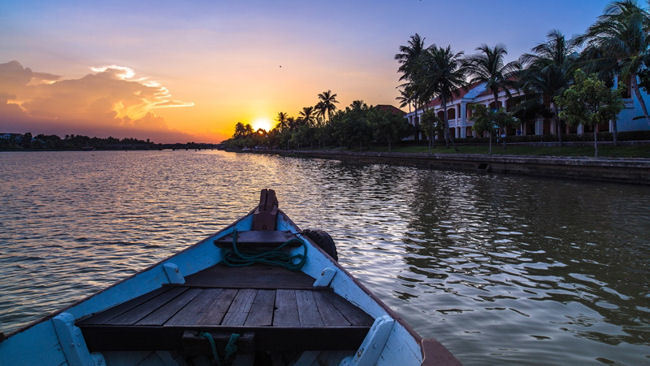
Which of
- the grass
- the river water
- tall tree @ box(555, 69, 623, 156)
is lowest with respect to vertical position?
the river water

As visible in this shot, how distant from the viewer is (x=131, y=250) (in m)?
8.76

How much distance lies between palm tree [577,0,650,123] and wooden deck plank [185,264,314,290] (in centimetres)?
3325

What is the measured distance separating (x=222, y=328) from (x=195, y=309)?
59 centimetres

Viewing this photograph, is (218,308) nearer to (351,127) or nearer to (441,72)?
(441,72)

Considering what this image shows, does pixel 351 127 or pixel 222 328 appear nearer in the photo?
pixel 222 328

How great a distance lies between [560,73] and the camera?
1513 inches

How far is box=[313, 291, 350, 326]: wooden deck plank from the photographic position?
289 cm

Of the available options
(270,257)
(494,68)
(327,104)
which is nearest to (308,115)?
(327,104)

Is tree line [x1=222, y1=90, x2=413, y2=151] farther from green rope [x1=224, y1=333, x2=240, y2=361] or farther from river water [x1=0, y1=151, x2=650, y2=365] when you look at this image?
green rope [x1=224, y1=333, x2=240, y2=361]

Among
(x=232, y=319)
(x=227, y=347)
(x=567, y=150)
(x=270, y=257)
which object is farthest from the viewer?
(x=567, y=150)

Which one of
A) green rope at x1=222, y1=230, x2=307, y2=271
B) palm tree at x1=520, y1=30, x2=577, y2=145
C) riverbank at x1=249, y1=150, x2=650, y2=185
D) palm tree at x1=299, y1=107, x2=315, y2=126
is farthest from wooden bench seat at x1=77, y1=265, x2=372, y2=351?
palm tree at x1=299, y1=107, x2=315, y2=126

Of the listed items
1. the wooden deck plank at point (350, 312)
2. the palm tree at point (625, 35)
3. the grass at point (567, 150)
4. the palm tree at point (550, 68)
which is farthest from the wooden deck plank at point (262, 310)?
the palm tree at point (550, 68)

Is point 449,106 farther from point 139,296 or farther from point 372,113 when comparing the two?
point 139,296

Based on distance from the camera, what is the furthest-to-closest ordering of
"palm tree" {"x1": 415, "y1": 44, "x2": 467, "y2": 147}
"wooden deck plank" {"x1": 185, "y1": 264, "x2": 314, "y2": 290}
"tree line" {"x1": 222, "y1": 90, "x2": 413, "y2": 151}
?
1. "tree line" {"x1": 222, "y1": 90, "x2": 413, "y2": 151}
2. "palm tree" {"x1": 415, "y1": 44, "x2": 467, "y2": 147}
3. "wooden deck plank" {"x1": 185, "y1": 264, "x2": 314, "y2": 290}
